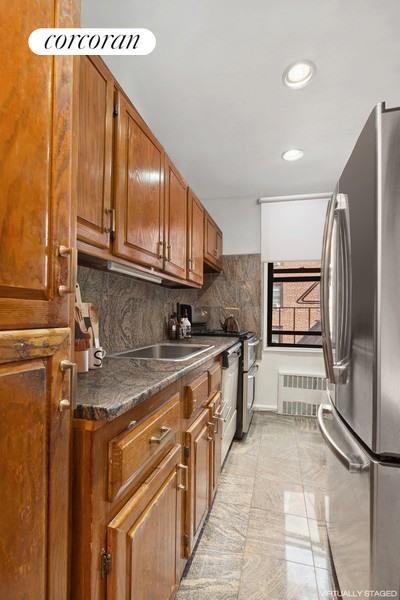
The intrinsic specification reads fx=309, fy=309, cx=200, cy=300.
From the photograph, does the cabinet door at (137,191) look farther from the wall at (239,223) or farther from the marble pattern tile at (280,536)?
the wall at (239,223)

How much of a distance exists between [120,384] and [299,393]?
10.1 feet

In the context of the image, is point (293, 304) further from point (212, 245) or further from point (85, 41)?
point (85, 41)

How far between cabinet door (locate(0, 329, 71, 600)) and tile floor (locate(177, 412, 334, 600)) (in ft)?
3.45

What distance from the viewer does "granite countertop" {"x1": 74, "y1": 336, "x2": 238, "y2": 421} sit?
74cm

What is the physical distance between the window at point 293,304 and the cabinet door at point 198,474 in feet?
7.69

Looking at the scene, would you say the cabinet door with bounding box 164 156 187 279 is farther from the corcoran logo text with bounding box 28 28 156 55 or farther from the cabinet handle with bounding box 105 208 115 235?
the corcoran logo text with bounding box 28 28 156 55

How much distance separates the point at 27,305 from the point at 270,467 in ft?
7.99

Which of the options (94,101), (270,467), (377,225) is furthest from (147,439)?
(270,467)

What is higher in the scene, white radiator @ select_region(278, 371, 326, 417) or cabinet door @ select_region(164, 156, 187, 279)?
cabinet door @ select_region(164, 156, 187, 279)

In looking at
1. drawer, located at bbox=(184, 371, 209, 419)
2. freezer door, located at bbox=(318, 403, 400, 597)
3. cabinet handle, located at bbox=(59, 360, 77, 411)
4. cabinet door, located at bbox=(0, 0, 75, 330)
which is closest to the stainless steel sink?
drawer, located at bbox=(184, 371, 209, 419)

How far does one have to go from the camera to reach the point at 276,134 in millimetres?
2439

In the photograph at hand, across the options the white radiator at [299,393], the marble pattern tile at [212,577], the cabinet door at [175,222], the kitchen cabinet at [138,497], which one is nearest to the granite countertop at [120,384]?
the kitchen cabinet at [138,497]

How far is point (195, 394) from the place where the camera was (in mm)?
1423

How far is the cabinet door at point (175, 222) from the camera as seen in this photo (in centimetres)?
193
